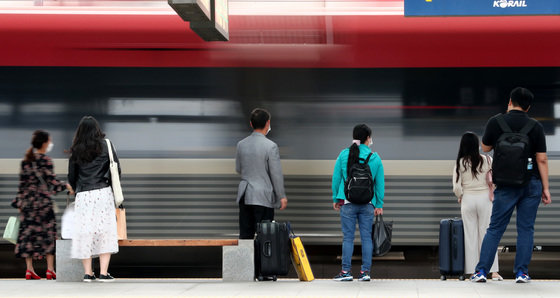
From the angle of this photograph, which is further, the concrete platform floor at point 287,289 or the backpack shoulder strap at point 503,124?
the backpack shoulder strap at point 503,124

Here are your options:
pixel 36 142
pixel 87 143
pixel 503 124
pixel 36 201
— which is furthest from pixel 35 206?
pixel 503 124

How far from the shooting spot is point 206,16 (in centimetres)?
718

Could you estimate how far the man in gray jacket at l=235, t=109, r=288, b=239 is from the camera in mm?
7363

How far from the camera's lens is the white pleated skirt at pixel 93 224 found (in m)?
7.05

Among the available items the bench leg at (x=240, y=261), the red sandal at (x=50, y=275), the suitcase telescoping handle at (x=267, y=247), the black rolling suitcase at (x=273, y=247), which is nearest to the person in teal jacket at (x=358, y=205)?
the black rolling suitcase at (x=273, y=247)

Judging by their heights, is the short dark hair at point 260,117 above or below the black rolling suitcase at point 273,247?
above

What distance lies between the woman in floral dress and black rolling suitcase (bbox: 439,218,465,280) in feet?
10.9

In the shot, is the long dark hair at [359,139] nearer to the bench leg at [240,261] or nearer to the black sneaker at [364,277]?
the black sneaker at [364,277]

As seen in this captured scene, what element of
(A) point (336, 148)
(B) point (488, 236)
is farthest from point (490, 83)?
(B) point (488, 236)

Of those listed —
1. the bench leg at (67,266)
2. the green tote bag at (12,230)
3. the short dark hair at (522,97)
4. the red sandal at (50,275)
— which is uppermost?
the short dark hair at (522,97)

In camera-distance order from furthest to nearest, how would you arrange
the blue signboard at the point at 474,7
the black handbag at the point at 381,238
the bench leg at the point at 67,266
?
the blue signboard at the point at 474,7 < the black handbag at the point at 381,238 < the bench leg at the point at 67,266

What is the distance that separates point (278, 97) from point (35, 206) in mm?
2467

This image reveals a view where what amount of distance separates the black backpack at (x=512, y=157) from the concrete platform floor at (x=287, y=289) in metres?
0.80

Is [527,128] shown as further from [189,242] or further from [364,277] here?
[189,242]
